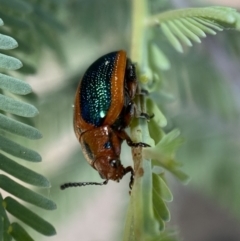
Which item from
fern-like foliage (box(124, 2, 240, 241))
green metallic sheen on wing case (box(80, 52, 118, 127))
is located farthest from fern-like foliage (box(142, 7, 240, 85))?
green metallic sheen on wing case (box(80, 52, 118, 127))

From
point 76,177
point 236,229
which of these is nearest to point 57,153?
point 76,177

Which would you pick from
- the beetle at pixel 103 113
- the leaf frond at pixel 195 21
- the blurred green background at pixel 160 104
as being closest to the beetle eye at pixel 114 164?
the beetle at pixel 103 113

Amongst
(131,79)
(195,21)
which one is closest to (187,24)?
(195,21)

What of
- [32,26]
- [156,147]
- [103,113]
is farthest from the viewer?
[103,113]

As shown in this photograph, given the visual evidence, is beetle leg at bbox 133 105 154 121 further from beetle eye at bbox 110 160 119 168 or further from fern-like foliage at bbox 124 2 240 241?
beetle eye at bbox 110 160 119 168

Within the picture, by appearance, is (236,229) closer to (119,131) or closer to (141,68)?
(119,131)

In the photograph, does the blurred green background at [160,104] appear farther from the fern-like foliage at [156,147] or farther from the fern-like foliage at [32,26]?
the fern-like foliage at [156,147]

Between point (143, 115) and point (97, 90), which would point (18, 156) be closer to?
point (143, 115)
